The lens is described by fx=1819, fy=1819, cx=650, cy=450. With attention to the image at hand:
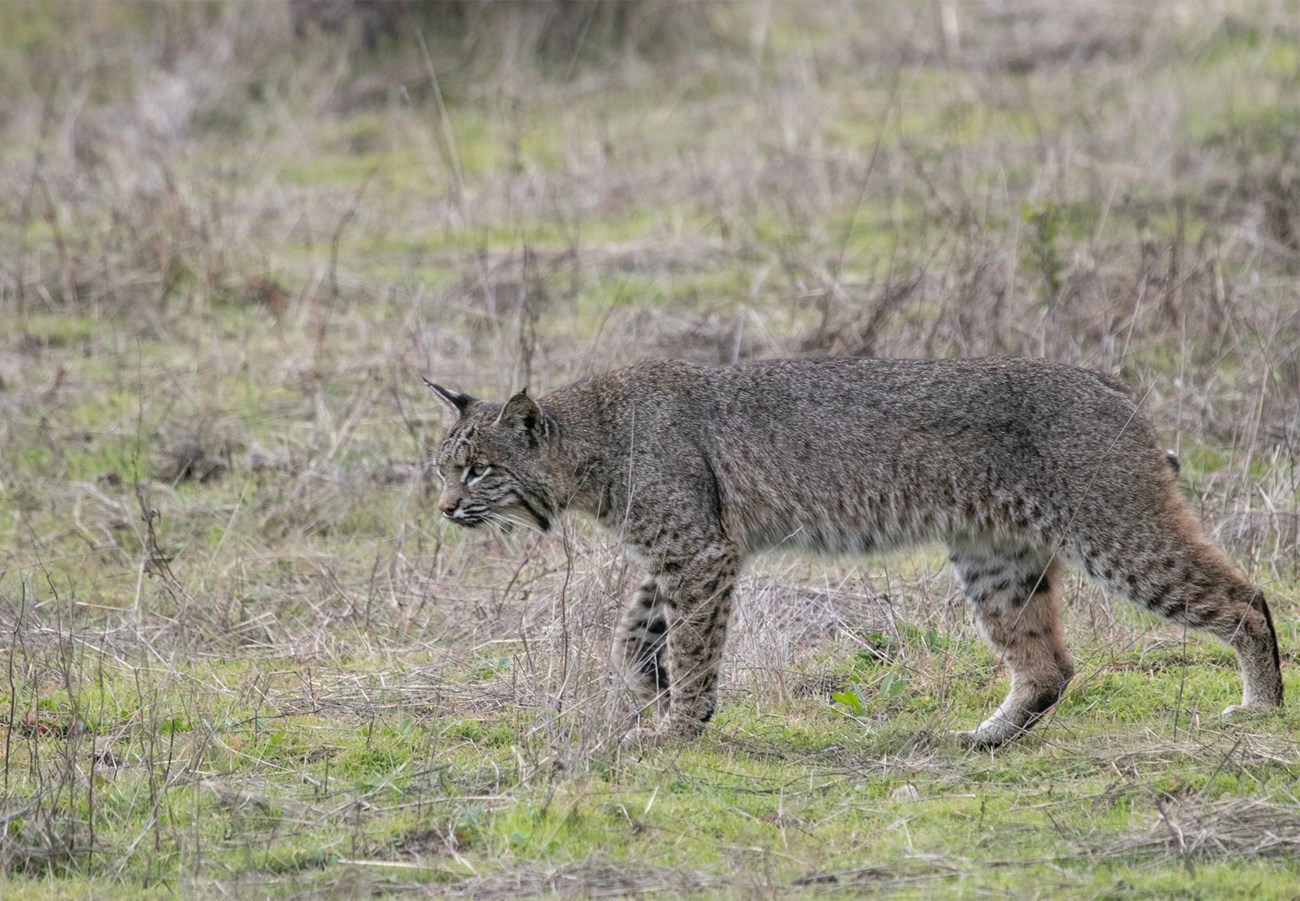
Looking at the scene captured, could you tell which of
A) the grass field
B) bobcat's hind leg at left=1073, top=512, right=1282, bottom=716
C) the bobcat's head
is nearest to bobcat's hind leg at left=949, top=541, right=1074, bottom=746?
the grass field

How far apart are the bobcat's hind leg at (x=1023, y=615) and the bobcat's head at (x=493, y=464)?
1754mm

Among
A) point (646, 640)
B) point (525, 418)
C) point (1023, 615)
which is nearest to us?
point (1023, 615)

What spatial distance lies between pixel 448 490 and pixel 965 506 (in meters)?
2.11

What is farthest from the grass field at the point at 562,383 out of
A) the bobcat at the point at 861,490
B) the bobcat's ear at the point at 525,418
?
the bobcat's ear at the point at 525,418

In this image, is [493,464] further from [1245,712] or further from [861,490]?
[1245,712]

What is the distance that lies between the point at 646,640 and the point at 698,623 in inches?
18.0

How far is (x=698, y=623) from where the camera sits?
719cm

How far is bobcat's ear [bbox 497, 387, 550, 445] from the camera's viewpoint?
292 inches

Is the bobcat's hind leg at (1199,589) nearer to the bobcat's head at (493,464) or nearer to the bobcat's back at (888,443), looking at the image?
the bobcat's back at (888,443)

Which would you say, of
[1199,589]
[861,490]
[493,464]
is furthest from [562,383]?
[1199,589]

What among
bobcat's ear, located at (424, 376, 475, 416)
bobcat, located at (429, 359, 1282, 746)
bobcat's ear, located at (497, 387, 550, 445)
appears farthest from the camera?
bobcat's ear, located at (424, 376, 475, 416)

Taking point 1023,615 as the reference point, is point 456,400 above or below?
above

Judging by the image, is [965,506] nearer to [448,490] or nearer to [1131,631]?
[1131,631]

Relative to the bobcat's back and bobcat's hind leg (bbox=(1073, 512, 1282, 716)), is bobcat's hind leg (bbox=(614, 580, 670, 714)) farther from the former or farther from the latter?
bobcat's hind leg (bbox=(1073, 512, 1282, 716))
